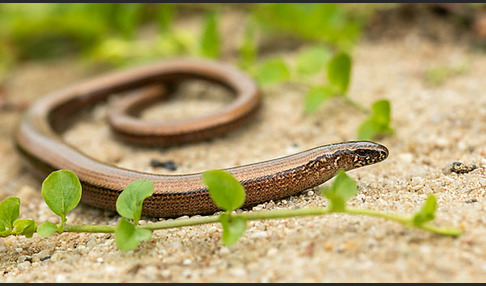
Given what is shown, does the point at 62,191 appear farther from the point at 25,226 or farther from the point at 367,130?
the point at 367,130

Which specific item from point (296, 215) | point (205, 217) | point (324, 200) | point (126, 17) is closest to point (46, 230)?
point (205, 217)

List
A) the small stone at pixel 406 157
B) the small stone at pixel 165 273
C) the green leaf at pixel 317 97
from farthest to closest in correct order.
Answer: the green leaf at pixel 317 97 → the small stone at pixel 406 157 → the small stone at pixel 165 273

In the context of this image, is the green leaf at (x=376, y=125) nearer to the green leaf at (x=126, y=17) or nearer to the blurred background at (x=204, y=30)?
the blurred background at (x=204, y=30)

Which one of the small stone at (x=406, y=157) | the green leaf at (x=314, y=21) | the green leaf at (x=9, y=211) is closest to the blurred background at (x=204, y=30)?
the green leaf at (x=314, y=21)

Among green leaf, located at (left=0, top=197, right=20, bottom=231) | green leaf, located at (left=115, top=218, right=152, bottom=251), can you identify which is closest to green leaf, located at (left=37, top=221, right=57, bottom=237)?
green leaf, located at (left=0, top=197, right=20, bottom=231)

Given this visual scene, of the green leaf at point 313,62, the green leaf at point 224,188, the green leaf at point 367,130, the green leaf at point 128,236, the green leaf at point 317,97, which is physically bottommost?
the green leaf at point 128,236

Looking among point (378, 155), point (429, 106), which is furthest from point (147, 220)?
A: point (429, 106)

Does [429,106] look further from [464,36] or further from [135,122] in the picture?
[135,122]
